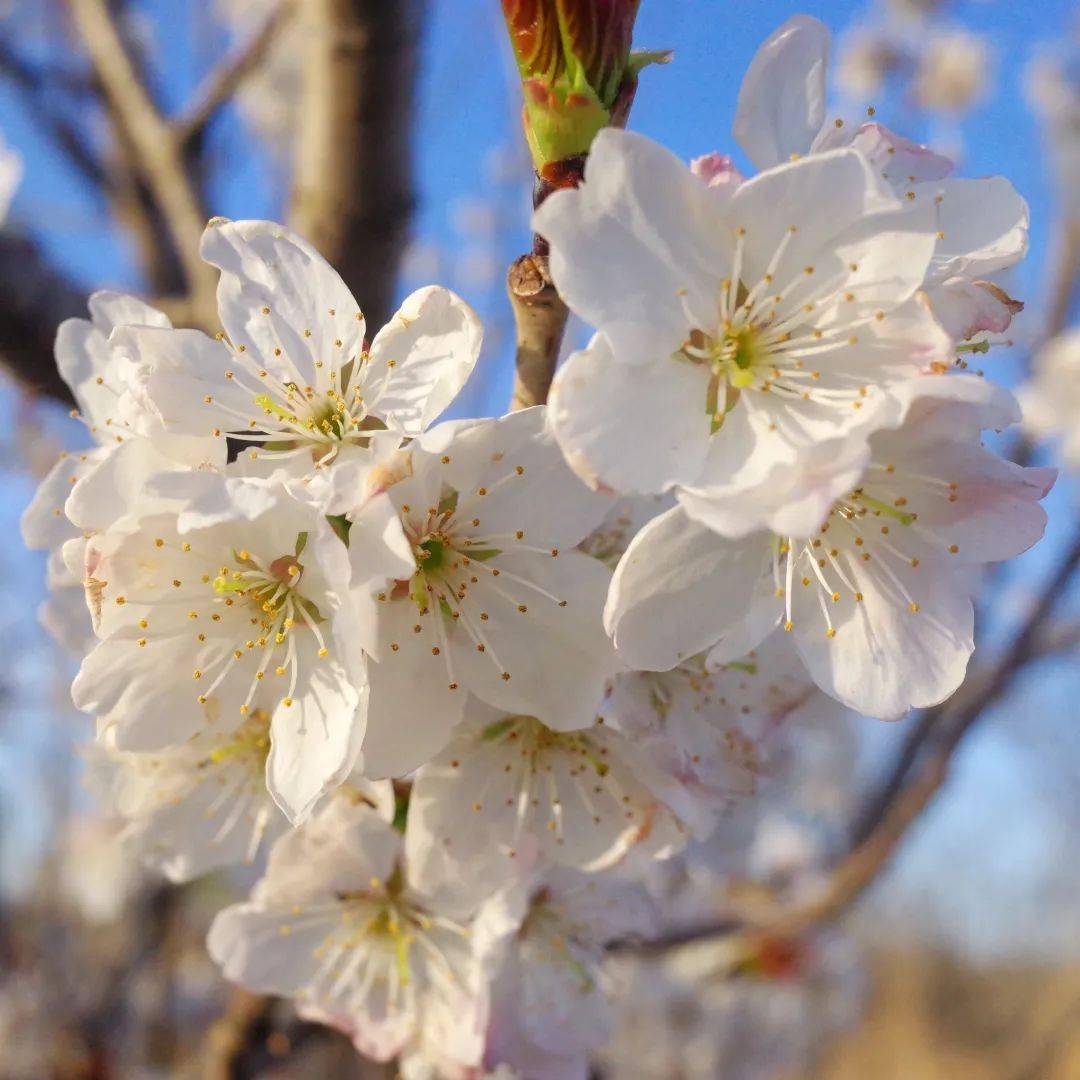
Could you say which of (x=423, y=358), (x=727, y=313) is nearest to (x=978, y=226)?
(x=727, y=313)

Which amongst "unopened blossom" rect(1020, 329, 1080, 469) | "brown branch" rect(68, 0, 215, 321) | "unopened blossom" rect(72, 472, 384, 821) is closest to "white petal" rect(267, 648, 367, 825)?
"unopened blossom" rect(72, 472, 384, 821)

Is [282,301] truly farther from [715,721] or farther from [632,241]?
[715,721]

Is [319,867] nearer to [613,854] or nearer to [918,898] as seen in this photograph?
[613,854]

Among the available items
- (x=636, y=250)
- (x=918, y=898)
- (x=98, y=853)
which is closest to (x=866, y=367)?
(x=636, y=250)

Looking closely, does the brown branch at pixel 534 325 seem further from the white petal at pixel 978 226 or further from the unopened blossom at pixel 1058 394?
the unopened blossom at pixel 1058 394

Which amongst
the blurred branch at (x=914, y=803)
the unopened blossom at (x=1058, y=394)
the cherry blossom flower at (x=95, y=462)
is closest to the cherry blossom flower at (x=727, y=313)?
the cherry blossom flower at (x=95, y=462)

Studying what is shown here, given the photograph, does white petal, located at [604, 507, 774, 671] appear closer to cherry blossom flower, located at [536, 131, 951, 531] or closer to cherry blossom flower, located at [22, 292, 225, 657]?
cherry blossom flower, located at [536, 131, 951, 531]
